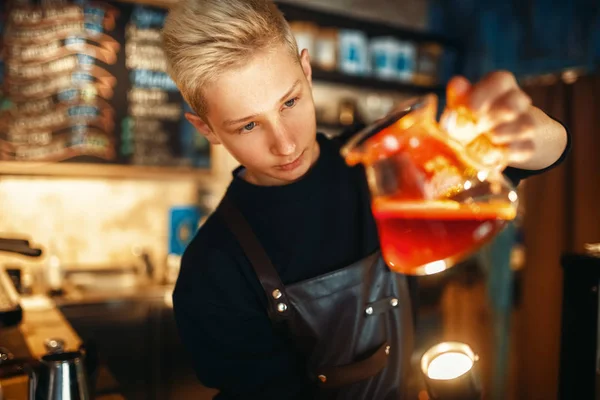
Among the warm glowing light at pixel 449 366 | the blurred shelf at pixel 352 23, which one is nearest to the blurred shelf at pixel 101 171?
the blurred shelf at pixel 352 23

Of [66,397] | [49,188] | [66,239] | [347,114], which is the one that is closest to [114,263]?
[66,239]

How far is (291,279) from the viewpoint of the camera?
1.25 m

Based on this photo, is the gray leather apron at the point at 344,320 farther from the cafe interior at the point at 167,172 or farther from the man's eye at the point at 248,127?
the cafe interior at the point at 167,172

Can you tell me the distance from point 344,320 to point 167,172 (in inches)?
79.2

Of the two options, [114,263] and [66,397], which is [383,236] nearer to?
[66,397]

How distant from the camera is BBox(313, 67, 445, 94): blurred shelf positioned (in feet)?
11.0

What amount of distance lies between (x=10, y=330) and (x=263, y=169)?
4.32 ft

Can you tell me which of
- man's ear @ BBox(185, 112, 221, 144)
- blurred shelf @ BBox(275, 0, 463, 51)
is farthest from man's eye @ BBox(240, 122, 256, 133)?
blurred shelf @ BBox(275, 0, 463, 51)

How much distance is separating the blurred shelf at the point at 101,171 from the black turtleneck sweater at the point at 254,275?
178 cm

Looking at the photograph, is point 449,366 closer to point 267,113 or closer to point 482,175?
point 482,175

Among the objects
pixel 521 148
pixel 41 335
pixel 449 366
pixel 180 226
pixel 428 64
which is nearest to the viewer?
pixel 521 148

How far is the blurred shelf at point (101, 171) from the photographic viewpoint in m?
2.72

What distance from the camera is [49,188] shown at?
2.90 metres

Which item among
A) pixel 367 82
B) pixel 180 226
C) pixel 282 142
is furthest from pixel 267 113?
pixel 367 82
